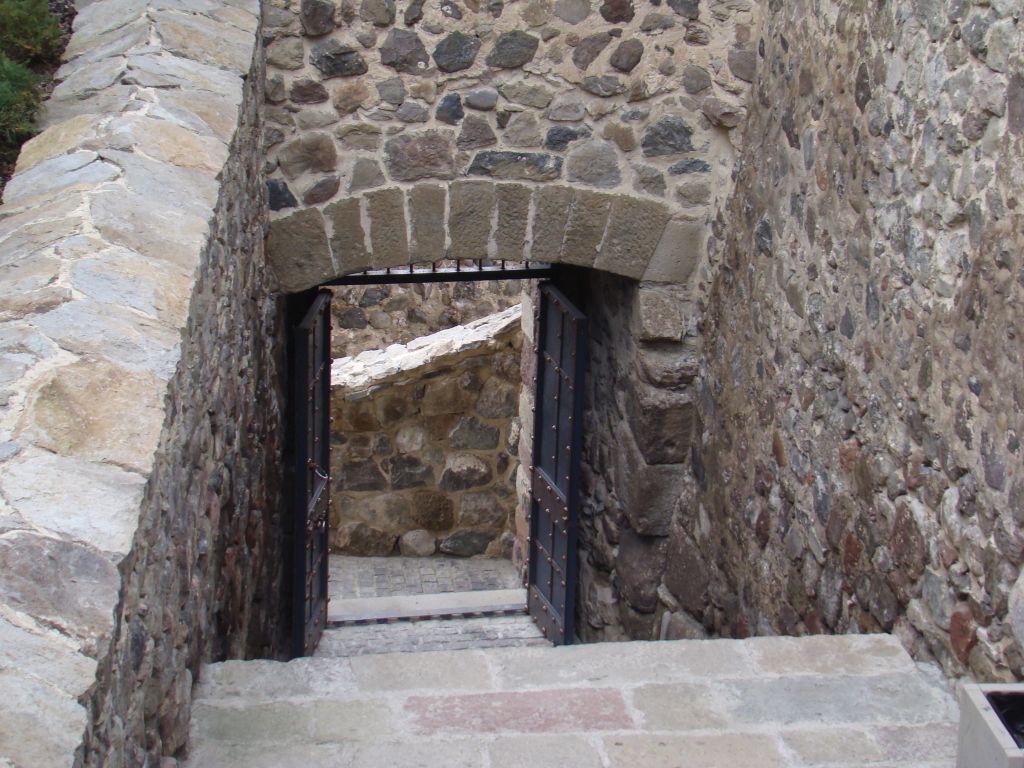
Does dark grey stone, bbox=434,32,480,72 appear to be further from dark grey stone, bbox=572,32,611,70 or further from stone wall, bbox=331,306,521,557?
stone wall, bbox=331,306,521,557

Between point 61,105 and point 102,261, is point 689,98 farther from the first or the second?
point 102,261

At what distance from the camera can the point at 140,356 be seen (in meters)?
2.34

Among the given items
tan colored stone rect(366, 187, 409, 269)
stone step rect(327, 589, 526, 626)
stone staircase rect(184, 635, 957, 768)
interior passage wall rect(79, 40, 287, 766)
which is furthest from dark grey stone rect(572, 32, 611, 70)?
stone step rect(327, 589, 526, 626)

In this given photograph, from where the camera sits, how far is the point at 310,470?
18.0 feet

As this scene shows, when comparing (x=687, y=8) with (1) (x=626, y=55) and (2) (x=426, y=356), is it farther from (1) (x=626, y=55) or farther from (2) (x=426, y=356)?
(2) (x=426, y=356)

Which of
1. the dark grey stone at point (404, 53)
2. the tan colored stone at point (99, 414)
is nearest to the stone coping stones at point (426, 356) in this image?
the dark grey stone at point (404, 53)

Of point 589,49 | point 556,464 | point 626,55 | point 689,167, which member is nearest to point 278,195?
point 589,49

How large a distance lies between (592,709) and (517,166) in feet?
8.83

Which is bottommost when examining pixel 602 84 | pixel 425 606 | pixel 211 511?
pixel 425 606

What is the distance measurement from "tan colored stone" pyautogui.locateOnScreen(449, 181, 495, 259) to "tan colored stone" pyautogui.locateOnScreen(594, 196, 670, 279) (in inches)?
19.2

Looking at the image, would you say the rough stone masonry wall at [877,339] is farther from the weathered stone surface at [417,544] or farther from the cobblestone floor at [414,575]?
the weathered stone surface at [417,544]

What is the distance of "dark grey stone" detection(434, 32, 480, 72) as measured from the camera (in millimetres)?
4793

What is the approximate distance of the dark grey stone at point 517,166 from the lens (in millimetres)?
4918

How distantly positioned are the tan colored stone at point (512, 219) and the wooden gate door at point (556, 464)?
575 mm
